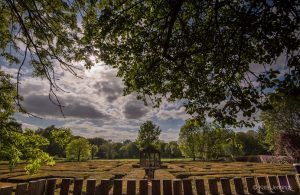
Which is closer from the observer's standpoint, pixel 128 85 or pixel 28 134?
pixel 128 85

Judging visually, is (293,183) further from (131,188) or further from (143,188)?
(131,188)

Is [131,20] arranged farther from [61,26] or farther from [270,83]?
[270,83]

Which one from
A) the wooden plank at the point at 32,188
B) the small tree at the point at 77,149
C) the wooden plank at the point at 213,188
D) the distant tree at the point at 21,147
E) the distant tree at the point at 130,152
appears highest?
the distant tree at the point at 130,152

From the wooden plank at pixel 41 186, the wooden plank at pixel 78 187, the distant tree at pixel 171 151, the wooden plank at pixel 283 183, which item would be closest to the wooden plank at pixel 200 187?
the wooden plank at pixel 283 183

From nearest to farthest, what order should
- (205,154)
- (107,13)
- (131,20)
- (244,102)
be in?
1. (244,102)
2. (107,13)
3. (131,20)
4. (205,154)

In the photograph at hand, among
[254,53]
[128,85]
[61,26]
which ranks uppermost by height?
[61,26]

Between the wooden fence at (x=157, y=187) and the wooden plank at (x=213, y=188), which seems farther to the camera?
the wooden plank at (x=213, y=188)

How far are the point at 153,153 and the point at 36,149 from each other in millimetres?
15044

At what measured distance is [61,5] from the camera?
564 centimetres

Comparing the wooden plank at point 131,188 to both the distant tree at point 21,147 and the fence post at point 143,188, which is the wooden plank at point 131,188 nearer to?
the fence post at point 143,188

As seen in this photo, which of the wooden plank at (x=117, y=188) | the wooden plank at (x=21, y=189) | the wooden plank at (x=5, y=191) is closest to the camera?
the wooden plank at (x=5, y=191)

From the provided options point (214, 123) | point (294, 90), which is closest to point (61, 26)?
point (214, 123)

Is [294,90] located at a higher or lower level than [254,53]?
lower

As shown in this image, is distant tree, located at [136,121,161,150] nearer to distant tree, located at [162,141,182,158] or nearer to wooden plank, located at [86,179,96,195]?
distant tree, located at [162,141,182,158]
